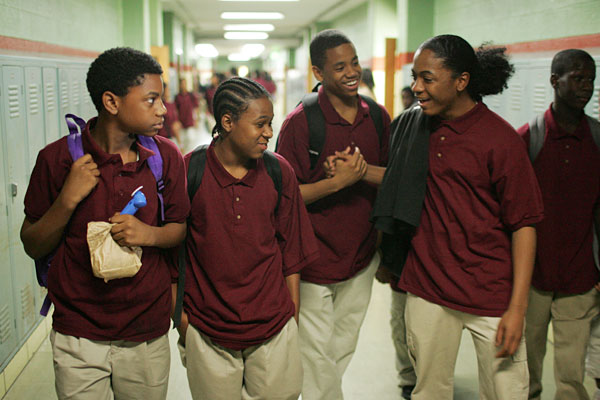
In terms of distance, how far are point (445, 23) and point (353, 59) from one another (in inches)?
219

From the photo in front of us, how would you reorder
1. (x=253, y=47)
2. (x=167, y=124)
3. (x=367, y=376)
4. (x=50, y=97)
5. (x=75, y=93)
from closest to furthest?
(x=367, y=376), (x=50, y=97), (x=75, y=93), (x=167, y=124), (x=253, y=47)

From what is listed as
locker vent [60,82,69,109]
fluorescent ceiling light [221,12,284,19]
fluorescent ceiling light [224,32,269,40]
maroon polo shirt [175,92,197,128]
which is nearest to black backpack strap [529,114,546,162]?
locker vent [60,82,69,109]

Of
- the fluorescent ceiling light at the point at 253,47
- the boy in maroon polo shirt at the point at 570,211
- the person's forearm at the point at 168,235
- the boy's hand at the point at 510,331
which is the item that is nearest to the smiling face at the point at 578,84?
the boy in maroon polo shirt at the point at 570,211

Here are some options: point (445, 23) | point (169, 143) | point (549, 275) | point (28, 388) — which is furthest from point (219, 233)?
point (445, 23)

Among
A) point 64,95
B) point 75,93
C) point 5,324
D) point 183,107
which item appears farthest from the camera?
point 183,107

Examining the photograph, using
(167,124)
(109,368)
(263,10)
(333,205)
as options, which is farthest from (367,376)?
(263,10)

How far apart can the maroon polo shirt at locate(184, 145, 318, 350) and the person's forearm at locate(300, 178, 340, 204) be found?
42cm

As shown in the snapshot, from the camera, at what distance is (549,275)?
2785 millimetres

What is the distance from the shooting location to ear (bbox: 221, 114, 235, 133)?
2.15 metres

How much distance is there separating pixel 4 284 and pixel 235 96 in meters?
2.27

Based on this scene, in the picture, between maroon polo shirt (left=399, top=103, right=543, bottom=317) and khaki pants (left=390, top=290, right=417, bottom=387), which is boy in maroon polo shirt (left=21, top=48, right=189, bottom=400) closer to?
maroon polo shirt (left=399, top=103, right=543, bottom=317)

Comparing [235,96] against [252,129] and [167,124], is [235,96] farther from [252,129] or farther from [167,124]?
[167,124]

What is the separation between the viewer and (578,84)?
2.76 metres

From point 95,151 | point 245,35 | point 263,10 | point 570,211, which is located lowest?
point 570,211
